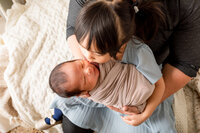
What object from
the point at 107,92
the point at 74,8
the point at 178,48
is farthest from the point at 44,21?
the point at 178,48

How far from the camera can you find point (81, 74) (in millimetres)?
600

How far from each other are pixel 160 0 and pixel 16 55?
2.79 ft

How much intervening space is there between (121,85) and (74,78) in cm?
18

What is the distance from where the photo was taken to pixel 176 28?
643mm

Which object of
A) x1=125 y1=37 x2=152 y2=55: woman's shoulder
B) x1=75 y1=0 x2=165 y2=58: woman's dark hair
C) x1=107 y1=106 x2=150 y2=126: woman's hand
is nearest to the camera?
x1=75 y1=0 x2=165 y2=58: woman's dark hair

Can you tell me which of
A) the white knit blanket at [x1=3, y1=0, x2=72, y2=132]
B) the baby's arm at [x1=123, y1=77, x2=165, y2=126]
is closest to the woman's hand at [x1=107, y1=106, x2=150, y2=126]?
the baby's arm at [x1=123, y1=77, x2=165, y2=126]

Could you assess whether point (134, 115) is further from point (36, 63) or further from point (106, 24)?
point (36, 63)

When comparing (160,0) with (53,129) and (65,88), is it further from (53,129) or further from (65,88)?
(53,129)

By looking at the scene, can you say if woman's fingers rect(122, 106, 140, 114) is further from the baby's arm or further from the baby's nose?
the baby's nose

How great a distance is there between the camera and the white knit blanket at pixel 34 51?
0.95m

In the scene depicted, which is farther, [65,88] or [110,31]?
[65,88]

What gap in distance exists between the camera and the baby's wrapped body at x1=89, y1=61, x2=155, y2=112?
23.7 inches

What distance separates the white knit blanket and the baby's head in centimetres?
38

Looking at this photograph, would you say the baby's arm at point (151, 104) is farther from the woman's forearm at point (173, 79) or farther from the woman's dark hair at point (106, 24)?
the woman's dark hair at point (106, 24)
